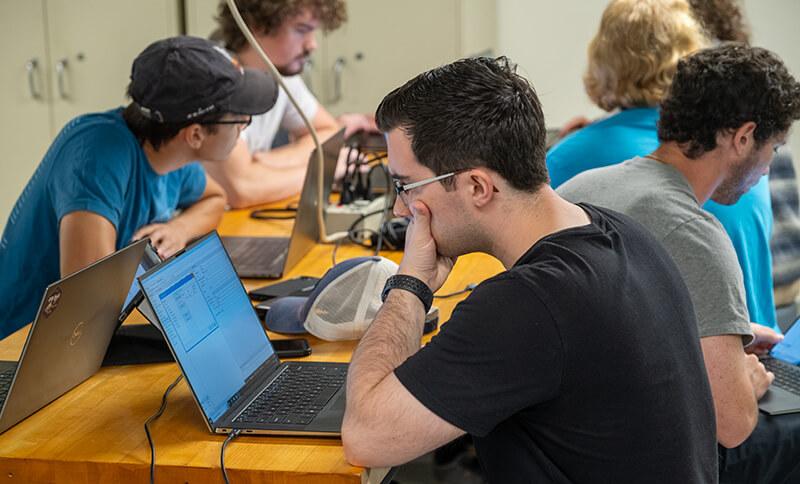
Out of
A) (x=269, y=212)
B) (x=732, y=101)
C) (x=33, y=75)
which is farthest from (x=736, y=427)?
(x=33, y=75)

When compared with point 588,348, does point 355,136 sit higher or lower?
lower

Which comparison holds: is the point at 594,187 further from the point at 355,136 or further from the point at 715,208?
the point at 355,136

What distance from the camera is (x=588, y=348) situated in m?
1.30

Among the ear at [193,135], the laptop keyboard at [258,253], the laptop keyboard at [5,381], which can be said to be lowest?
the laptop keyboard at [258,253]

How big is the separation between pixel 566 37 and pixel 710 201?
2833 mm

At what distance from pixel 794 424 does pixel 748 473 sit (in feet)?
0.42

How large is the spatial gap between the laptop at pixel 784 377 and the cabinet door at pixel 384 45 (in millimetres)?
2736

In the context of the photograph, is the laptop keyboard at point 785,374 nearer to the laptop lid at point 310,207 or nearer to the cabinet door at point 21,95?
the laptop lid at point 310,207

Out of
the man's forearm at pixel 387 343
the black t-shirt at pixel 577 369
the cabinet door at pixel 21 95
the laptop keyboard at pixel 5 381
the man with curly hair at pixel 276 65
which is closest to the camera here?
the black t-shirt at pixel 577 369

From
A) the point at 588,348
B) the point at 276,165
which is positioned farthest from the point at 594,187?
the point at 276,165

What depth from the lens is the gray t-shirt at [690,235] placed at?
5.82 feet

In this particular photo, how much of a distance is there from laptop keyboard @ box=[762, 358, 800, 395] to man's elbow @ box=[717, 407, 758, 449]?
267 millimetres

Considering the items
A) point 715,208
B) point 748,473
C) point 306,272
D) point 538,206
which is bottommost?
point 748,473

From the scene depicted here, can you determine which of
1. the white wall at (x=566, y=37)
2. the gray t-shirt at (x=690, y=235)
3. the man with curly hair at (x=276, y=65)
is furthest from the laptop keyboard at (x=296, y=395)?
the white wall at (x=566, y=37)
